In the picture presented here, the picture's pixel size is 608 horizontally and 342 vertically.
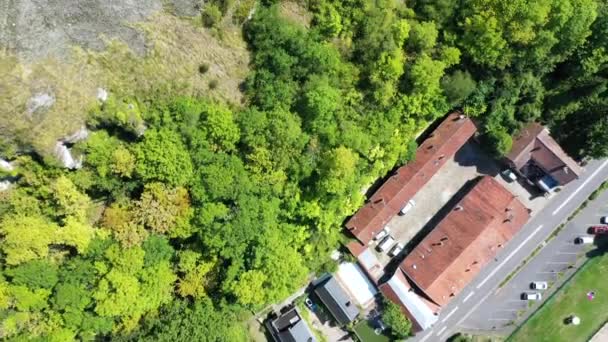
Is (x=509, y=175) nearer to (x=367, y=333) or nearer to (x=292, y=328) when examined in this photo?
(x=367, y=333)

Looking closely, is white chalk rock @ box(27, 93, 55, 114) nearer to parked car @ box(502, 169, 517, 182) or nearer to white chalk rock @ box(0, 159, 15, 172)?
white chalk rock @ box(0, 159, 15, 172)

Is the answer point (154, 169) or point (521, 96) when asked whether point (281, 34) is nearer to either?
point (154, 169)

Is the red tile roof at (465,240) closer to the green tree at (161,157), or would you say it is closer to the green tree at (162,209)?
the green tree at (162,209)

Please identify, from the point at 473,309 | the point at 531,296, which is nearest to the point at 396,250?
the point at 473,309

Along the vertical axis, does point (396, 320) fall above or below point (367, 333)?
above

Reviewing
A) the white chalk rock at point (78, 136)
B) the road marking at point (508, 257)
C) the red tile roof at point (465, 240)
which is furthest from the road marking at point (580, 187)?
the white chalk rock at point (78, 136)
